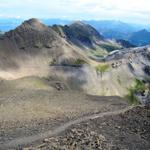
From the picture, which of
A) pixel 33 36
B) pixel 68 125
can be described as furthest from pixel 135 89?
pixel 68 125

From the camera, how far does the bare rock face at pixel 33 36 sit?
590ft

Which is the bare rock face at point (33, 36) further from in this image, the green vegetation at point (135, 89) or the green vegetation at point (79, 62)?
the green vegetation at point (135, 89)

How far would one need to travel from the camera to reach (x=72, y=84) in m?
165

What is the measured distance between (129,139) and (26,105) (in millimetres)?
25665

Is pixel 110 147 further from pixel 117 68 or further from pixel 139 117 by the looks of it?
pixel 117 68

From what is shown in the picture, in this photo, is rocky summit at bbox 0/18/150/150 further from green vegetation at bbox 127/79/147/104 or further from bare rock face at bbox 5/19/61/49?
green vegetation at bbox 127/79/147/104

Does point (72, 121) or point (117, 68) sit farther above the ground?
point (72, 121)

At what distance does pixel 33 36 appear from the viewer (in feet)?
607

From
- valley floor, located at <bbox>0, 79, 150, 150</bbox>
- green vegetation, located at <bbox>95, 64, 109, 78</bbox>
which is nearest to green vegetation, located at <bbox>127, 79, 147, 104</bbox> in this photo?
green vegetation, located at <bbox>95, 64, 109, 78</bbox>

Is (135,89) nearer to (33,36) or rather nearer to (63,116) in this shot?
(33,36)

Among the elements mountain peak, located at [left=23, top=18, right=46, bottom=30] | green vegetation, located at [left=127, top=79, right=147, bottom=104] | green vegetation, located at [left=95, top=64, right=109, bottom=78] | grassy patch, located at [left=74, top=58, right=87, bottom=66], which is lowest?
green vegetation, located at [left=127, top=79, right=147, bottom=104]

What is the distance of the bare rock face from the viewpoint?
590ft

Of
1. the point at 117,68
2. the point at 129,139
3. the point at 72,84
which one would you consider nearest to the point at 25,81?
the point at 72,84

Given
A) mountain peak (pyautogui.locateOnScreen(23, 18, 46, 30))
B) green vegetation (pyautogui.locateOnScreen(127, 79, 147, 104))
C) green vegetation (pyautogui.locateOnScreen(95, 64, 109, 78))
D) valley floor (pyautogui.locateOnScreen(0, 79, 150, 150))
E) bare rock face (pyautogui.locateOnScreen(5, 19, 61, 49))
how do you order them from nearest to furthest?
1. valley floor (pyautogui.locateOnScreen(0, 79, 150, 150))
2. bare rock face (pyautogui.locateOnScreen(5, 19, 61, 49))
3. green vegetation (pyautogui.locateOnScreen(95, 64, 109, 78))
4. green vegetation (pyautogui.locateOnScreen(127, 79, 147, 104))
5. mountain peak (pyautogui.locateOnScreen(23, 18, 46, 30))
